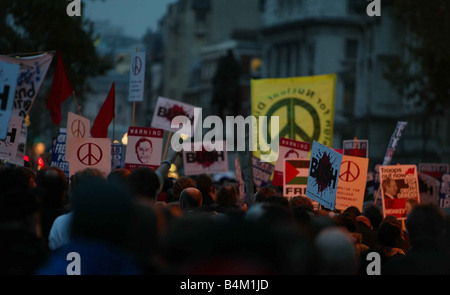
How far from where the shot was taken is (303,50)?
7900cm

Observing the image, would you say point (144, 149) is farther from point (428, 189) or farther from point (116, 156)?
point (428, 189)

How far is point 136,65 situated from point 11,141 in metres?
2.34

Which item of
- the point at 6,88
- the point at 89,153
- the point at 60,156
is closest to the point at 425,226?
the point at 6,88

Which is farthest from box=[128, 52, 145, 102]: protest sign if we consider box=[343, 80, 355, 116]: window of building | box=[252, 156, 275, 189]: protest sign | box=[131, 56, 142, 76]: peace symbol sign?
box=[343, 80, 355, 116]: window of building

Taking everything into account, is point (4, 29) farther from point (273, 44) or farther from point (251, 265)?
point (273, 44)

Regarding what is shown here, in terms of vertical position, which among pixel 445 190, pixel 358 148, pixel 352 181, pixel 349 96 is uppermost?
pixel 349 96

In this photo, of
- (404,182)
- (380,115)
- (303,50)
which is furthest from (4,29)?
(303,50)

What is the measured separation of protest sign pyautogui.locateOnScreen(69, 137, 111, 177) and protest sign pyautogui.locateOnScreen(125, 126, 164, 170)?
0.98 metres

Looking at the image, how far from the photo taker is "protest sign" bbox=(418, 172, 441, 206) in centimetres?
1625

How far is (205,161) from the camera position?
15453mm

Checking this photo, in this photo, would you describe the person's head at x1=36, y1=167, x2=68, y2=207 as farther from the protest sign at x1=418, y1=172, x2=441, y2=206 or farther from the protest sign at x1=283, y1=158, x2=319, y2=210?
the protest sign at x1=418, y1=172, x2=441, y2=206

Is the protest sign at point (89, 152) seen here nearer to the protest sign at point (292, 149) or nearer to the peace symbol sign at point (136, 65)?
the peace symbol sign at point (136, 65)

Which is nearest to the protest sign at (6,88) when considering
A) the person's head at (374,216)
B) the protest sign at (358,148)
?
the person's head at (374,216)
